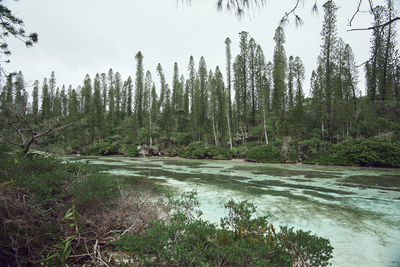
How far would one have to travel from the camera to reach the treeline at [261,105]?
20.3m

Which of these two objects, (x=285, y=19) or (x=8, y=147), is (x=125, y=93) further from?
(x=285, y=19)

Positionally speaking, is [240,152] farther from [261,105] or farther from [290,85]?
[290,85]

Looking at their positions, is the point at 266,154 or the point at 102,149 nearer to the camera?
the point at 266,154

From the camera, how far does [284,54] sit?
28531 millimetres

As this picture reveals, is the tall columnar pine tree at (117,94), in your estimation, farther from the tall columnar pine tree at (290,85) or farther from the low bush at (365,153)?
the low bush at (365,153)

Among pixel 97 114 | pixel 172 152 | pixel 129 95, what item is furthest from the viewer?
pixel 129 95

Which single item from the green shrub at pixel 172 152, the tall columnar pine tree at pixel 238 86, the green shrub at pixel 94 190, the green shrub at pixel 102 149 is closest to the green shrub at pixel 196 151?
the green shrub at pixel 172 152

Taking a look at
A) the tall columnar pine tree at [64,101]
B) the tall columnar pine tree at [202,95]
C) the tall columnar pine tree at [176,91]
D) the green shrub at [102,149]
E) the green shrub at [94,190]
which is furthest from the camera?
the tall columnar pine tree at [64,101]

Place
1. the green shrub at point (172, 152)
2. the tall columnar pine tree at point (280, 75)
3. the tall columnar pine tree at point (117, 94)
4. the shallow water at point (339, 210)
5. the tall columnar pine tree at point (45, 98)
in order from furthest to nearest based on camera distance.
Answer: the tall columnar pine tree at point (117, 94) → the tall columnar pine tree at point (45, 98) → the green shrub at point (172, 152) → the tall columnar pine tree at point (280, 75) → the shallow water at point (339, 210)

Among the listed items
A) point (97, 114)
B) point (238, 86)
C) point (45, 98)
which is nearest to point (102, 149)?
point (97, 114)

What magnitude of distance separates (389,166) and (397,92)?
632 inches

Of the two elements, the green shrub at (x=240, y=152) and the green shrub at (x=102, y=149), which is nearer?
the green shrub at (x=240, y=152)

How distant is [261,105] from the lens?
2431cm

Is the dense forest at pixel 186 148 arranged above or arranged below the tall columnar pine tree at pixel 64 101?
below
